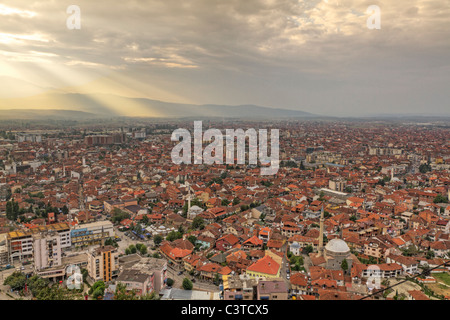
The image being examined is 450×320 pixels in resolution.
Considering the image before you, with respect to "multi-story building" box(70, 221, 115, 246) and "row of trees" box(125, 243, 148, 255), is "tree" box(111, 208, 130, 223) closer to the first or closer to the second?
"multi-story building" box(70, 221, 115, 246)

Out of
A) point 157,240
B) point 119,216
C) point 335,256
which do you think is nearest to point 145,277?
point 157,240

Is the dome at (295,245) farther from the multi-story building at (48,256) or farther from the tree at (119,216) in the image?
the tree at (119,216)

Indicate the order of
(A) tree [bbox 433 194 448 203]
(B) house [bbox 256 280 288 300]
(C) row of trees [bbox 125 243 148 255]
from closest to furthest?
(B) house [bbox 256 280 288 300]
(C) row of trees [bbox 125 243 148 255]
(A) tree [bbox 433 194 448 203]

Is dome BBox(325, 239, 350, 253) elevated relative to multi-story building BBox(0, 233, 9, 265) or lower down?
elevated

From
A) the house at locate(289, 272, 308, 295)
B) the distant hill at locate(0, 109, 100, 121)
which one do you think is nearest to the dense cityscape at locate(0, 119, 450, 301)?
the house at locate(289, 272, 308, 295)

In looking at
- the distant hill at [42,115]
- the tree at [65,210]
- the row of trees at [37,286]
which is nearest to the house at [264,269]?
the row of trees at [37,286]
